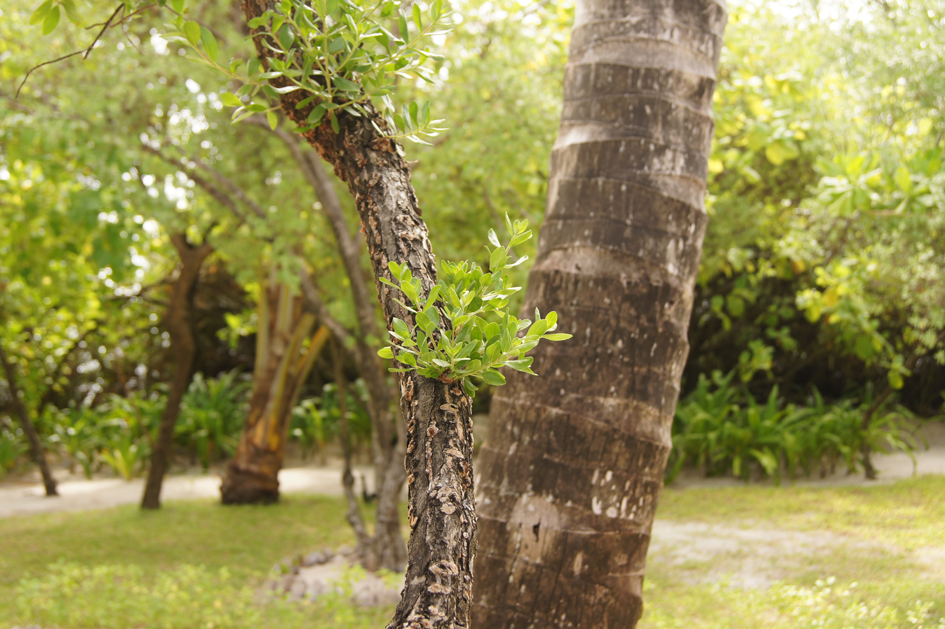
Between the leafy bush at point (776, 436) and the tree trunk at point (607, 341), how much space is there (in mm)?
3365

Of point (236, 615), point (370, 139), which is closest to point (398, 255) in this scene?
point (370, 139)

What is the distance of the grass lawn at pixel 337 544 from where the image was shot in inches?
86.2

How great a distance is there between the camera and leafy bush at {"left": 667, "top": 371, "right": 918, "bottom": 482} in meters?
5.11

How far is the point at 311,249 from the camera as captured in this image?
5812 mm

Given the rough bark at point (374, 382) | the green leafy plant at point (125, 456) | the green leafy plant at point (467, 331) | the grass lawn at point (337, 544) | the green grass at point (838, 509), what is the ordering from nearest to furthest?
1. the green leafy plant at point (467, 331)
2. the grass lawn at point (337, 544)
3. the green grass at point (838, 509)
4. the rough bark at point (374, 382)
5. the green leafy plant at point (125, 456)

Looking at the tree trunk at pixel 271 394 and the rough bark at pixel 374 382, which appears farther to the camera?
the tree trunk at pixel 271 394

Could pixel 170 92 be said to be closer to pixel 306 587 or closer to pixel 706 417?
pixel 306 587

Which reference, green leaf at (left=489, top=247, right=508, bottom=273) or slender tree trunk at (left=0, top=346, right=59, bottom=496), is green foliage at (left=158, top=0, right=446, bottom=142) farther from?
slender tree trunk at (left=0, top=346, right=59, bottom=496)

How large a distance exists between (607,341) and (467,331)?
2.83 ft

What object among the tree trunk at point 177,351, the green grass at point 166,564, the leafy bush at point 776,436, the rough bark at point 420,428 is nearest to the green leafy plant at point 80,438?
the green grass at point 166,564

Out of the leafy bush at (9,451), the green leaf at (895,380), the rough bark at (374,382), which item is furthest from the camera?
the leafy bush at (9,451)

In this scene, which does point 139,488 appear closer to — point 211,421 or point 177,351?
point 211,421

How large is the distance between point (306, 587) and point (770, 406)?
459 centimetres

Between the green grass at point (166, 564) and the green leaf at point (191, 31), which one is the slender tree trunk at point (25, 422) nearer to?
the green grass at point (166, 564)
